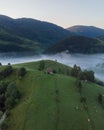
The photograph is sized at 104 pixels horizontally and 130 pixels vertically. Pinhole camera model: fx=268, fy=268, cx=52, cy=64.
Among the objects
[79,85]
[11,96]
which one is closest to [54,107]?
[11,96]

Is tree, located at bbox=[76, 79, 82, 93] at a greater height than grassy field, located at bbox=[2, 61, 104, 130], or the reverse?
tree, located at bbox=[76, 79, 82, 93]

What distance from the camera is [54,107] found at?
125688 millimetres

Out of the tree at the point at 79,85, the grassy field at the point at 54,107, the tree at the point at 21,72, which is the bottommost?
the grassy field at the point at 54,107

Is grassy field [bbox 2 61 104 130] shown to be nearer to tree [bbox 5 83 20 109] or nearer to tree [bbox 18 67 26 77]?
tree [bbox 5 83 20 109]

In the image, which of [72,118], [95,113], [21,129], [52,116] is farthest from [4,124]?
[95,113]

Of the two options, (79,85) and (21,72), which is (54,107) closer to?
(79,85)

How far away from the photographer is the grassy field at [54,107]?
116 m

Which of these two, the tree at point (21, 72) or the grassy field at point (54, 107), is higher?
the tree at point (21, 72)

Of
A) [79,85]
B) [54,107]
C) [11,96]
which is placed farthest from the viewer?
[79,85]

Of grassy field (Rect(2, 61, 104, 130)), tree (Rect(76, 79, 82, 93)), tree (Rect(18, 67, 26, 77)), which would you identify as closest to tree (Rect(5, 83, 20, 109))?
grassy field (Rect(2, 61, 104, 130))

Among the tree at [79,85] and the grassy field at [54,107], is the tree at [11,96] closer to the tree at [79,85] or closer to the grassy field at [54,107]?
the grassy field at [54,107]

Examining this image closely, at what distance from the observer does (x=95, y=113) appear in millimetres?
124250

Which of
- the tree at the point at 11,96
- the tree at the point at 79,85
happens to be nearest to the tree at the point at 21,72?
the tree at the point at 11,96

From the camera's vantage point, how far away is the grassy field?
115625mm
